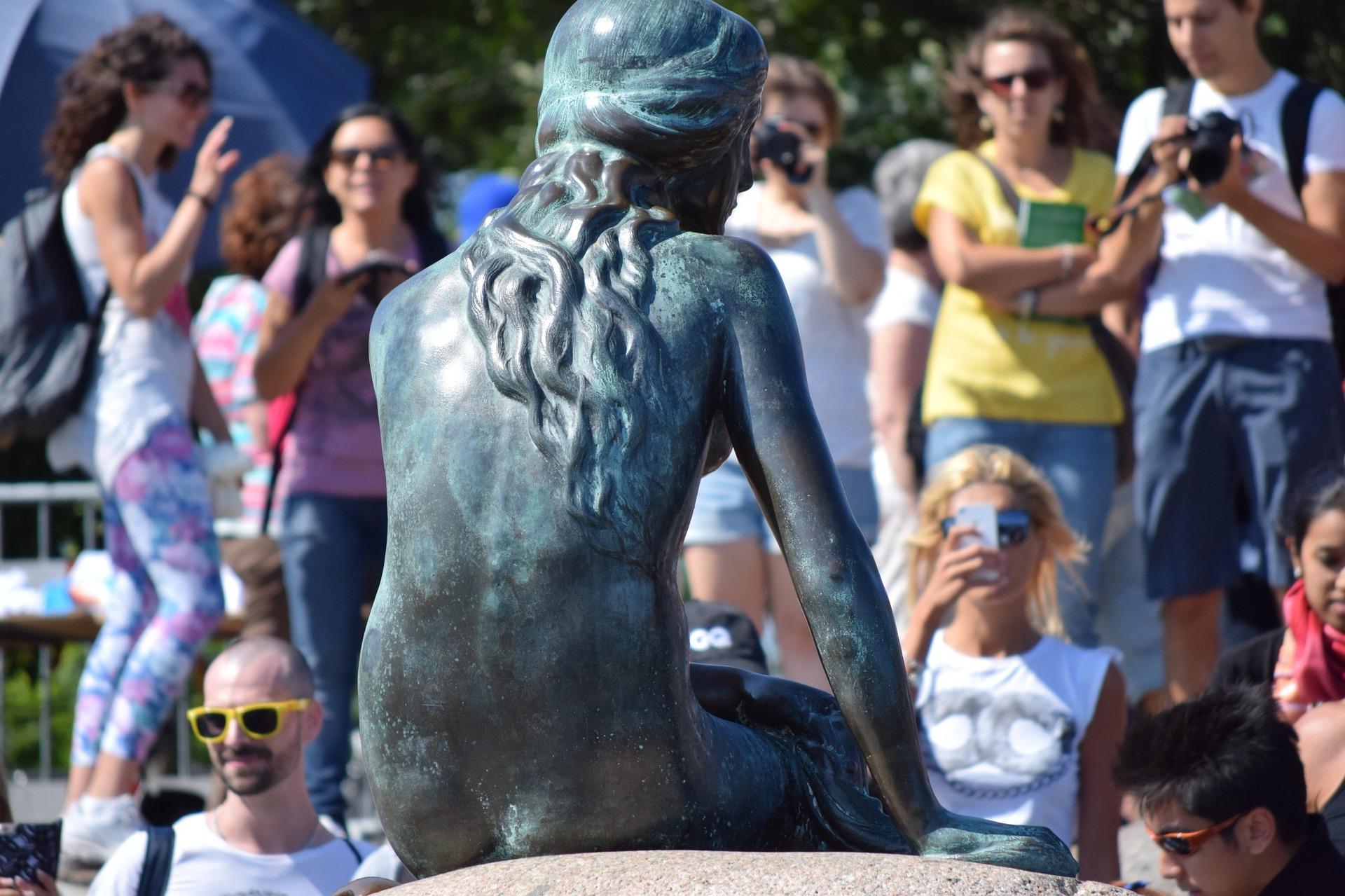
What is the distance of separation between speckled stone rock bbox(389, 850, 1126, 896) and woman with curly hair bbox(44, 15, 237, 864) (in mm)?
3006

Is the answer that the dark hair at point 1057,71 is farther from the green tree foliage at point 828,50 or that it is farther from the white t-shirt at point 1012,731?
the green tree foliage at point 828,50

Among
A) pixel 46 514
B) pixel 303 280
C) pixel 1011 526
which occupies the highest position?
pixel 303 280

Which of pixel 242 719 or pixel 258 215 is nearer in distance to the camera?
pixel 242 719

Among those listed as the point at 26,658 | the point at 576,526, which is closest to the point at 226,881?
the point at 576,526

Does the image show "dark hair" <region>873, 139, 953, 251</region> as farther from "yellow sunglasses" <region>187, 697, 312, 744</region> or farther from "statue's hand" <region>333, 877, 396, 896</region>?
"statue's hand" <region>333, 877, 396, 896</region>

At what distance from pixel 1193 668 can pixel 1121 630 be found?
652mm

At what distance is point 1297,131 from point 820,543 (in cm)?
343

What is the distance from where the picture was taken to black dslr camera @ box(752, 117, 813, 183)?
19.5 feet

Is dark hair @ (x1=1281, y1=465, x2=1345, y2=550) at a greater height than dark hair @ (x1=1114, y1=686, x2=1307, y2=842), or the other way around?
dark hair @ (x1=1281, y1=465, x2=1345, y2=550)

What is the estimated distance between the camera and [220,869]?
407 centimetres

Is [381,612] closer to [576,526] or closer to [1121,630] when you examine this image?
[576,526]

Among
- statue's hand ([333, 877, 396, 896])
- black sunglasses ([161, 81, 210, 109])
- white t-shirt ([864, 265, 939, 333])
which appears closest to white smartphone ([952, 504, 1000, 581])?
white t-shirt ([864, 265, 939, 333])

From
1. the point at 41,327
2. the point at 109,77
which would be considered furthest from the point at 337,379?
the point at 109,77

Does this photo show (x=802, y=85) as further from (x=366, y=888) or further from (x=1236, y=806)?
(x=366, y=888)
